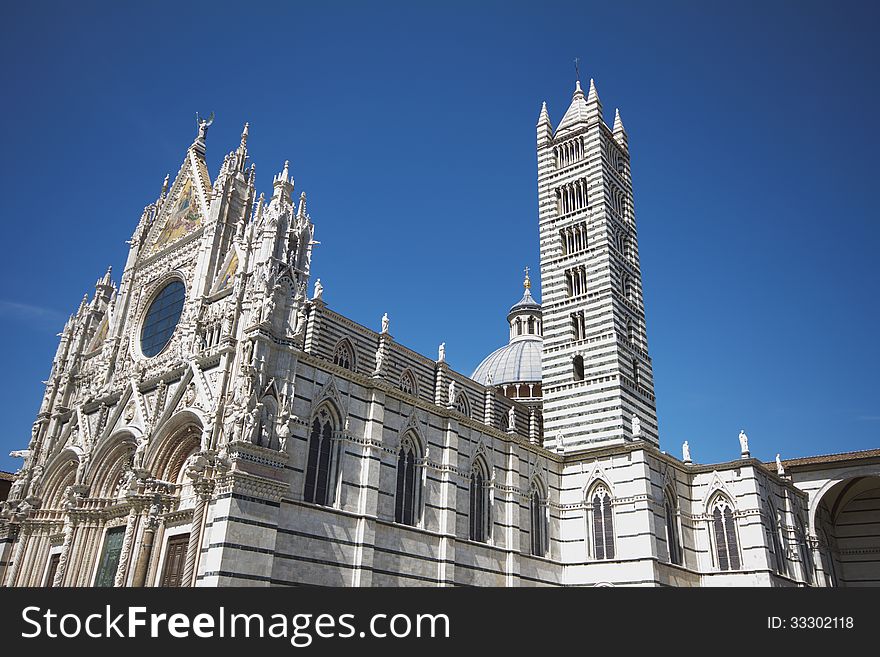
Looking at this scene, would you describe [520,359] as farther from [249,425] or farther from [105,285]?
[249,425]

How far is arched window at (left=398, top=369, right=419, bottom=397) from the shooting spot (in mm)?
34969

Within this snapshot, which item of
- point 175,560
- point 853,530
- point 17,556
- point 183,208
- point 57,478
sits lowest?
point 175,560

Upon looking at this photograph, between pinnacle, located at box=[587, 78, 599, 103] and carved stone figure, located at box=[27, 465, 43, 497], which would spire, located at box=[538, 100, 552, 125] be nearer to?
pinnacle, located at box=[587, 78, 599, 103]

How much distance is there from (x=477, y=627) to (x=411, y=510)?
1165cm

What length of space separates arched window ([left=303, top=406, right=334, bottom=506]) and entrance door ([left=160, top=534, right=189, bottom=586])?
3.73 meters

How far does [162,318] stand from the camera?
2811 cm

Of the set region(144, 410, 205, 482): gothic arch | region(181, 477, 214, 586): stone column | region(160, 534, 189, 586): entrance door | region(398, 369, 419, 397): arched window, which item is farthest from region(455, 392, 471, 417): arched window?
region(181, 477, 214, 586): stone column

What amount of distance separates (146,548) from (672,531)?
20.7m

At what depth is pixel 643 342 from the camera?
123 ft

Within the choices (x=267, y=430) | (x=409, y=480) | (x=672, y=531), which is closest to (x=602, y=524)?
(x=672, y=531)

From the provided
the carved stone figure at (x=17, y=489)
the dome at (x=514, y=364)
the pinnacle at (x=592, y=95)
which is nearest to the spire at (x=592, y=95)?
the pinnacle at (x=592, y=95)

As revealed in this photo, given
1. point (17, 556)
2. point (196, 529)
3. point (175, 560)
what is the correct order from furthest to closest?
point (17, 556) < point (175, 560) < point (196, 529)

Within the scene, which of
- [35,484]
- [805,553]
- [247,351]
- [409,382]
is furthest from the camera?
[409,382]

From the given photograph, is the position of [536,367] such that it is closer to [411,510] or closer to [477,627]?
[411,510]
